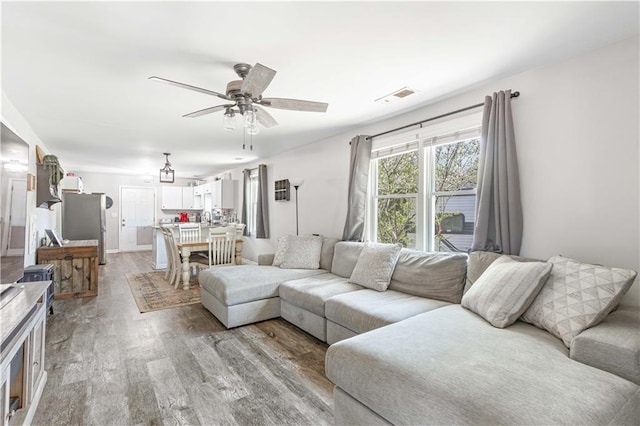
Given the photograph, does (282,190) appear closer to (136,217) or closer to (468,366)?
(468,366)

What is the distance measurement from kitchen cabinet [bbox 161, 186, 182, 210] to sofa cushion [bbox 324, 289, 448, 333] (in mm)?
8015

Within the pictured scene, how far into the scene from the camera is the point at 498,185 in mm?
2545

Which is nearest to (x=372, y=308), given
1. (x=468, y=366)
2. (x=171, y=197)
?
(x=468, y=366)

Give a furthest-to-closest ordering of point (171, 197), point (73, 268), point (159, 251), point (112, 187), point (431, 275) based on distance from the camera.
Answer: point (171, 197)
point (112, 187)
point (159, 251)
point (73, 268)
point (431, 275)

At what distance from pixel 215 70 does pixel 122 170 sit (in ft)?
23.6

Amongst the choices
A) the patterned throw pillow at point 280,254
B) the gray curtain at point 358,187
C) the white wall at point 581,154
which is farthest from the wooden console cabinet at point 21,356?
the gray curtain at point 358,187

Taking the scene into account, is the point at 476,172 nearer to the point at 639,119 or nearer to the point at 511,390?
the point at 639,119

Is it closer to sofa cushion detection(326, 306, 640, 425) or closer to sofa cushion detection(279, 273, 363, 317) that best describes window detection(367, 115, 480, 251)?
sofa cushion detection(279, 273, 363, 317)

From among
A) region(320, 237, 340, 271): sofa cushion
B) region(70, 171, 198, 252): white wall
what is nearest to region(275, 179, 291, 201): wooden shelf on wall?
region(320, 237, 340, 271): sofa cushion

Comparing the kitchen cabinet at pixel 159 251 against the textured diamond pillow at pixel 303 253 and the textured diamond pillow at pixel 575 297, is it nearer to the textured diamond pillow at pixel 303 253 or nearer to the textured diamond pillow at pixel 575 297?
the textured diamond pillow at pixel 303 253

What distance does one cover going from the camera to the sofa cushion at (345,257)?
3.57 meters

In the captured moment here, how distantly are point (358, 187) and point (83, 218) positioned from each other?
6.66 metres

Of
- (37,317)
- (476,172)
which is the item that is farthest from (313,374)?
(476,172)

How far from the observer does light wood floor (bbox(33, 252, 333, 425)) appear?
6.28ft
